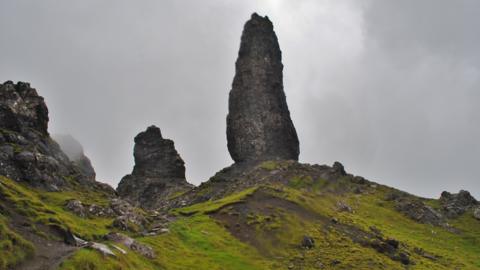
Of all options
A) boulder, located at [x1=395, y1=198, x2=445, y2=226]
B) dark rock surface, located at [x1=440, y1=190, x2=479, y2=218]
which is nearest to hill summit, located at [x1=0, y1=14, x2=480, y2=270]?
boulder, located at [x1=395, y1=198, x2=445, y2=226]

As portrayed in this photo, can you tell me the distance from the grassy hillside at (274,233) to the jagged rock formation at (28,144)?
4.39m

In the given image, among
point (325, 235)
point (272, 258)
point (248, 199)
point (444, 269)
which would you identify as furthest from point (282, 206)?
point (444, 269)

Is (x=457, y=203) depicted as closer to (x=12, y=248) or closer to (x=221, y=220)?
(x=221, y=220)

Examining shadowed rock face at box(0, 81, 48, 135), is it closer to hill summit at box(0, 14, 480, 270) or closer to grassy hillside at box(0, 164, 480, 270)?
hill summit at box(0, 14, 480, 270)

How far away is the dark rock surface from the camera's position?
494ft

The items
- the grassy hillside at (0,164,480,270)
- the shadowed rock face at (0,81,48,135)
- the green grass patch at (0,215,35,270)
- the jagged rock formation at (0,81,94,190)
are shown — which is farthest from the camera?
the shadowed rock face at (0,81,48,135)

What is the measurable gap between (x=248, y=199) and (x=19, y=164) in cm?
5397

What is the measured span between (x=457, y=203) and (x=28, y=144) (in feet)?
398

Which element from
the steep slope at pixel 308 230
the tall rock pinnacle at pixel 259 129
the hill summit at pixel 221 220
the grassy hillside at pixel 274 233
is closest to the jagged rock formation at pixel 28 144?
the hill summit at pixel 221 220

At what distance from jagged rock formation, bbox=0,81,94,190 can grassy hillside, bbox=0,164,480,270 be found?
14.4ft

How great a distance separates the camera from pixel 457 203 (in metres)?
156

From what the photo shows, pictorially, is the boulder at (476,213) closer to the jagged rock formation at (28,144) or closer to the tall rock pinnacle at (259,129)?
the tall rock pinnacle at (259,129)

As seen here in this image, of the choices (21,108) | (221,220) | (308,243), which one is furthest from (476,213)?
(21,108)

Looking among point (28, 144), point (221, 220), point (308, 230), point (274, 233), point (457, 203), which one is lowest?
point (274, 233)
